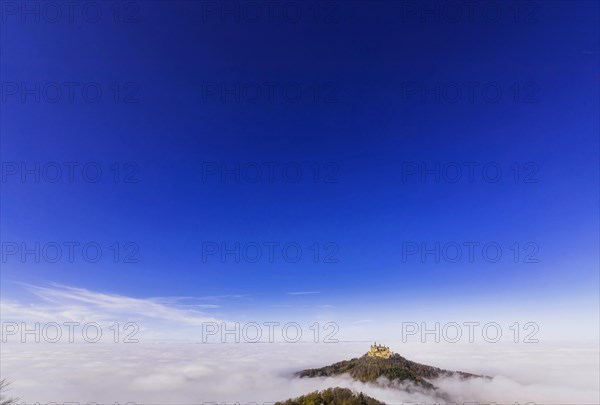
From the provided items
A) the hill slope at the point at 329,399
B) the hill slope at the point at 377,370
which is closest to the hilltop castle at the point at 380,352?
the hill slope at the point at 377,370

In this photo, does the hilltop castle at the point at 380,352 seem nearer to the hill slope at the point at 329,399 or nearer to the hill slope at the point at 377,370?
the hill slope at the point at 377,370

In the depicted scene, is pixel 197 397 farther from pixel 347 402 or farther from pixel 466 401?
pixel 466 401

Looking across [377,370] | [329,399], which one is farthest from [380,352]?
[329,399]

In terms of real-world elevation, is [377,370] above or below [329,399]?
below

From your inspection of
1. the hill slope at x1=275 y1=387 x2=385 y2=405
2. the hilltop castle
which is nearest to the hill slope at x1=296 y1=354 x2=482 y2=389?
the hilltop castle

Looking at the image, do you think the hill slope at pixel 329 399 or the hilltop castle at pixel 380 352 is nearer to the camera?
the hill slope at pixel 329 399

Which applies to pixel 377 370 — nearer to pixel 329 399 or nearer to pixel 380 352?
pixel 380 352

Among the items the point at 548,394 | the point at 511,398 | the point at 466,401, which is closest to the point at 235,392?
the point at 466,401

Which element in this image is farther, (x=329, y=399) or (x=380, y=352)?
(x=380, y=352)

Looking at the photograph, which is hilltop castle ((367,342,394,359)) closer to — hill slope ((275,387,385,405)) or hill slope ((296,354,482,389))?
hill slope ((296,354,482,389))
